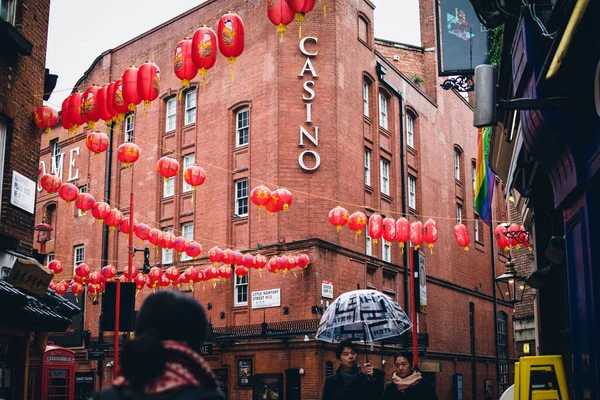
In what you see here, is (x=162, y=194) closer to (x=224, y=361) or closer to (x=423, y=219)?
(x=224, y=361)

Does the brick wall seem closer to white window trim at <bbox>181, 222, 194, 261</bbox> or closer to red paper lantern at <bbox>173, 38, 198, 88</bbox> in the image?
red paper lantern at <bbox>173, 38, 198, 88</bbox>

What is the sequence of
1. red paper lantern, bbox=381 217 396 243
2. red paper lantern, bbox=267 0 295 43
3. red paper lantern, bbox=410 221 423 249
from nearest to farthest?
red paper lantern, bbox=267 0 295 43 < red paper lantern, bbox=381 217 396 243 < red paper lantern, bbox=410 221 423 249

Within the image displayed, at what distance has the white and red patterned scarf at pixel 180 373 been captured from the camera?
281cm

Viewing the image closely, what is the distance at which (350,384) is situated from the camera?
8109 millimetres

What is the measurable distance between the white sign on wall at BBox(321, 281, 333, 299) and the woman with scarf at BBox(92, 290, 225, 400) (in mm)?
25522

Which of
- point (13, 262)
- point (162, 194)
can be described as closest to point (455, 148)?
point (162, 194)

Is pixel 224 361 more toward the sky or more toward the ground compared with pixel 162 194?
more toward the ground

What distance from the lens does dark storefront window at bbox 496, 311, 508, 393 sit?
4369cm

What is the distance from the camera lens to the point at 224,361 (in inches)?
1178

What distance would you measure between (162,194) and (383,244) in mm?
10858

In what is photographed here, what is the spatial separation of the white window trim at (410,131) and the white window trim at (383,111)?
2103mm

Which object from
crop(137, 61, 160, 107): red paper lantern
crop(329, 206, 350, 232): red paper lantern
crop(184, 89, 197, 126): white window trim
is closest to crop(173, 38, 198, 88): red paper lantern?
crop(137, 61, 160, 107): red paper lantern

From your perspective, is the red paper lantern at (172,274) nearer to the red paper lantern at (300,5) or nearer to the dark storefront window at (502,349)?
the red paper lantern at (300,5)

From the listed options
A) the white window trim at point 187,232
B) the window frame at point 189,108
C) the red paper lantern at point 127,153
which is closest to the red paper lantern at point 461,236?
the red paper lantern at point 127,153
